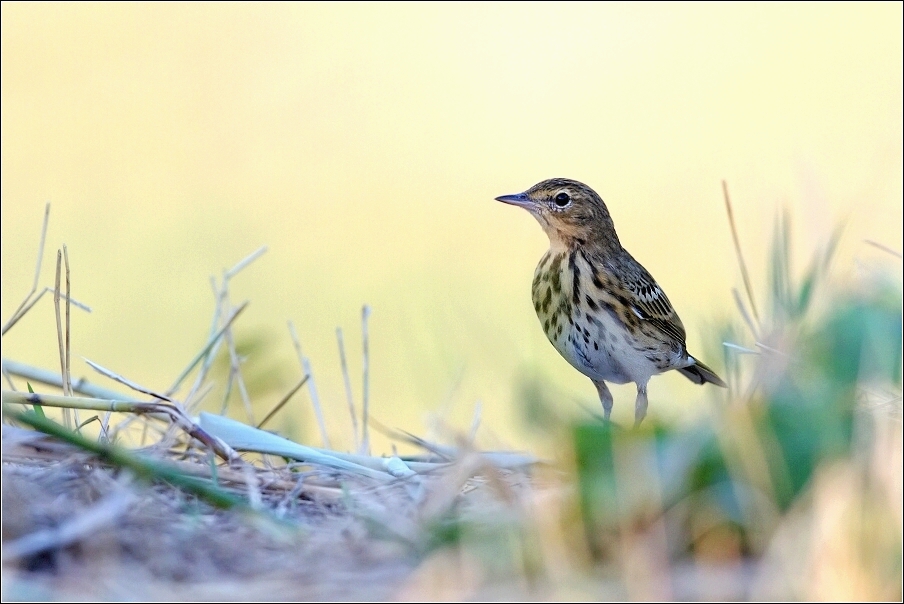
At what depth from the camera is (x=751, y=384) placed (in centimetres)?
288

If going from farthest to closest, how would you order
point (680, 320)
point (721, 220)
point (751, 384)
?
point (680, 320), point (721, 220), point (751, 384)

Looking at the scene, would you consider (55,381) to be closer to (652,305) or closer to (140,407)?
(140,407)

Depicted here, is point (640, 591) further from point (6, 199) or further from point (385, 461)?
point (6, 199)

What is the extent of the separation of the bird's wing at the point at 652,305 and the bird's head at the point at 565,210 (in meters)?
0.30

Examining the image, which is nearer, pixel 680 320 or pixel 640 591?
pixel 640 591

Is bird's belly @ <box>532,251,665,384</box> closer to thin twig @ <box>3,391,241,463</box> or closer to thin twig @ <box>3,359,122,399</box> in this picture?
thin twig @ <box>3,359,122,399</box>

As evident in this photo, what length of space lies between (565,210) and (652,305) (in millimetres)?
687

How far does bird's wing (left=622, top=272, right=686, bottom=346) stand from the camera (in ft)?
21.8

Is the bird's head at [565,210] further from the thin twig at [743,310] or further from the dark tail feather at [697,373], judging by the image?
the thin twig at [743,310]

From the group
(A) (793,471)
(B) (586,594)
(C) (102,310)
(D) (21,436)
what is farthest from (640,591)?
(C) (102,310)

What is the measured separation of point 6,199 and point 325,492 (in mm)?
9734

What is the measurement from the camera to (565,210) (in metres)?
6.77

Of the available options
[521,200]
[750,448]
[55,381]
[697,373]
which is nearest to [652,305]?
[521,200]

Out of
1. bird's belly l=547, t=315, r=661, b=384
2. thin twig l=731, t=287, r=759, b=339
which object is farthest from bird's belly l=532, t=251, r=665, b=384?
thin twig l=731, t=287, r=759, b=339
